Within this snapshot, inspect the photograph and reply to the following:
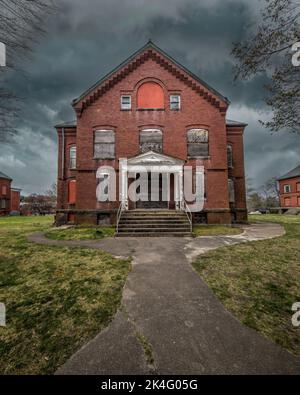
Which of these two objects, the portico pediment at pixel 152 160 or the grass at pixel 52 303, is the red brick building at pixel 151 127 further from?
the grass at pixel 52 303

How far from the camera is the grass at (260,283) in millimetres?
3068

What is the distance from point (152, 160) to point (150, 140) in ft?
6.64

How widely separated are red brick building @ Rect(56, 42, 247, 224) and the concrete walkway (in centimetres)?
1022

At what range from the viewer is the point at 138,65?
14.9 meters

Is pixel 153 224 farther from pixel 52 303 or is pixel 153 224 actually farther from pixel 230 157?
pixel 230 157

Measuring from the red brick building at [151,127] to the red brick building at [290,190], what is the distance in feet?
121

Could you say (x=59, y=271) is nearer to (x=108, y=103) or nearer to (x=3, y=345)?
(x=3, y=345)

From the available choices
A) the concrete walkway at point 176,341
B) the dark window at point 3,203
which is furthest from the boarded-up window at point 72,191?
the dark window at point 3,203

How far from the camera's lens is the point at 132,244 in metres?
8.12

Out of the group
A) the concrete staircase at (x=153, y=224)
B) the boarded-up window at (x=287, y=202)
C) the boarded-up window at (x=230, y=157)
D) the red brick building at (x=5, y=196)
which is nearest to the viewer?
the concrete staircase at (x=153, y=224)

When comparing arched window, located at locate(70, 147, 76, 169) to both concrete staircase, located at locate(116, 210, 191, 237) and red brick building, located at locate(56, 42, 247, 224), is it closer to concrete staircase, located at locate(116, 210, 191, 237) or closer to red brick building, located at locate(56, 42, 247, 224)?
red brick building, located at locate(56, 42, 247, 224)

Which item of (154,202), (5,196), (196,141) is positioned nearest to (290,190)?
(196,141)

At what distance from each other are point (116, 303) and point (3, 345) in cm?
167

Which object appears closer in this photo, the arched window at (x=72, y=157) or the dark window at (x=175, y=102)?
the dark window at (x=175, y=102)
